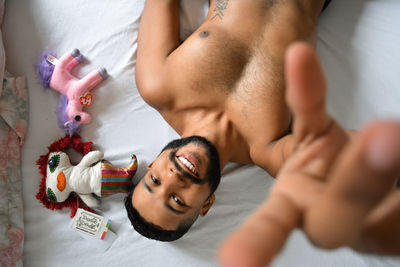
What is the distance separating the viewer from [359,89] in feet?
3.91

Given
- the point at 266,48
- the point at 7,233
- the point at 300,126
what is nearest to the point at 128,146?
the point at 7,233

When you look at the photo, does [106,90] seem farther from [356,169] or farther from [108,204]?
[356,169]

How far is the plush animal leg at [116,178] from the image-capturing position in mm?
1143

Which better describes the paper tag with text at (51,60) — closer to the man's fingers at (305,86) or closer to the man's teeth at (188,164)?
the man's teeth at (188,164)

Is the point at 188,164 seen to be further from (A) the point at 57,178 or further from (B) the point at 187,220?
(A) the point at 57,178

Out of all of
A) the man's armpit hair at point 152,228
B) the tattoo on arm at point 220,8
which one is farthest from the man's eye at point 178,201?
the tattoo on arm at point 220,8

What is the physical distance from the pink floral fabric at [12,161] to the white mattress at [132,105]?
34mm

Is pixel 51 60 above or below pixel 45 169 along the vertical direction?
above

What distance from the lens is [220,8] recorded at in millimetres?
1128

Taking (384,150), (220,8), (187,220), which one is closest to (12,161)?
(187,220)

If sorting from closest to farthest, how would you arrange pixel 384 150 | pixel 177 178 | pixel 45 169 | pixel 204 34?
pixel 384 150 < pixel 177 178 < pixel 204 34 < pixel 45 169

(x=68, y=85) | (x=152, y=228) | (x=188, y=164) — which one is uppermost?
(x=68, y=85)

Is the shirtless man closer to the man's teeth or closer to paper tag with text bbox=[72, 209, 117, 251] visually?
the man's teeth

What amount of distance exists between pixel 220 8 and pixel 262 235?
986 mm
